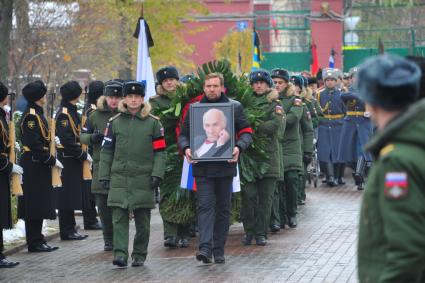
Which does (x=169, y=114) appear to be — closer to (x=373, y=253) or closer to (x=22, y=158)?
(x=22, y=158)

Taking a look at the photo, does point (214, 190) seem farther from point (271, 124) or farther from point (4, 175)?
point (4, 175)

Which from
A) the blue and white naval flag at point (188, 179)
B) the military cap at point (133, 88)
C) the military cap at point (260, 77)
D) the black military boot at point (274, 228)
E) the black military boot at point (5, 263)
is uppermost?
the military cap at point (260, 77)

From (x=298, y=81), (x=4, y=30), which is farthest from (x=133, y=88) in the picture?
(x=4, y=30)

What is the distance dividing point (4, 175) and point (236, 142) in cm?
243

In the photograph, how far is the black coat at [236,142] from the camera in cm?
1143

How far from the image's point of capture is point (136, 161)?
37.2 ft

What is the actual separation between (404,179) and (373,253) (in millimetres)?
425

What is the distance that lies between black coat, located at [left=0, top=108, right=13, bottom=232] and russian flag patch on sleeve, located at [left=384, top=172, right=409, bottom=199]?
7.89 metres

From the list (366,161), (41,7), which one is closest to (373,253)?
(366,161)

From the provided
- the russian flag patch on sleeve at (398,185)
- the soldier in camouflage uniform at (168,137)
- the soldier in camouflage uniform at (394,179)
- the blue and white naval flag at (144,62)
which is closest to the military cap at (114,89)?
the soldier in camouflage uniform at (168,137)

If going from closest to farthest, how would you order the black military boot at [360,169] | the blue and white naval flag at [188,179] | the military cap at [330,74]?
the blue and white naval flag at [188,179], the black military boot at [360,169], the military cap at [330,74]

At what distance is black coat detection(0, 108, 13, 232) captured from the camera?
38.3 ft

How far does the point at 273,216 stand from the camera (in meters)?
14.4

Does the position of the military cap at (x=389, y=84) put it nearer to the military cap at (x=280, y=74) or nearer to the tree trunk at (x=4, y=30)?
the military cap at (x=280, y=74)
